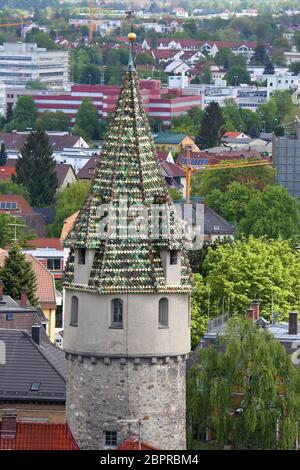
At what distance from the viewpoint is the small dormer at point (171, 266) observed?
169 ft

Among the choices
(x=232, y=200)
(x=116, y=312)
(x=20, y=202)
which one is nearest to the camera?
(x=116, y=312)

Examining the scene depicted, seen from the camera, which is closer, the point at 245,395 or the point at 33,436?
the point at 33,436

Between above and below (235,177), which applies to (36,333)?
above

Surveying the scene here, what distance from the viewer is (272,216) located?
14550cm

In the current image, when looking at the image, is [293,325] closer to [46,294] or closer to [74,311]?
[74,311]

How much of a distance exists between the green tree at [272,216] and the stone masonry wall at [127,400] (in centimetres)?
8676

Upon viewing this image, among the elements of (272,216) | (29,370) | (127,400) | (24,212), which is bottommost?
(24,212)

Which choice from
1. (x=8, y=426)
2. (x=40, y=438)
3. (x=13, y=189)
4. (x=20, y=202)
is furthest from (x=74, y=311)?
(x=13, y=189)

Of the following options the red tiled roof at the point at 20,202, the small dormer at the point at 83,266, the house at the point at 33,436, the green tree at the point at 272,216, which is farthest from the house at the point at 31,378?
the red tiled roof at the point at 20,202

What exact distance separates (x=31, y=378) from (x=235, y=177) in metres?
109

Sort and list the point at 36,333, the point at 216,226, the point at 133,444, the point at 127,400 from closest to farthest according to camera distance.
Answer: the point at 133,444, the point at 127,400, the point at 36,333, the point at 216,226

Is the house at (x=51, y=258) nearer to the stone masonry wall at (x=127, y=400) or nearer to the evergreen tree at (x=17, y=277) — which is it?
the evergreen tree at (x=17, y=277)

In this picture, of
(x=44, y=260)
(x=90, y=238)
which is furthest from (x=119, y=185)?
(x=44, y=260)
